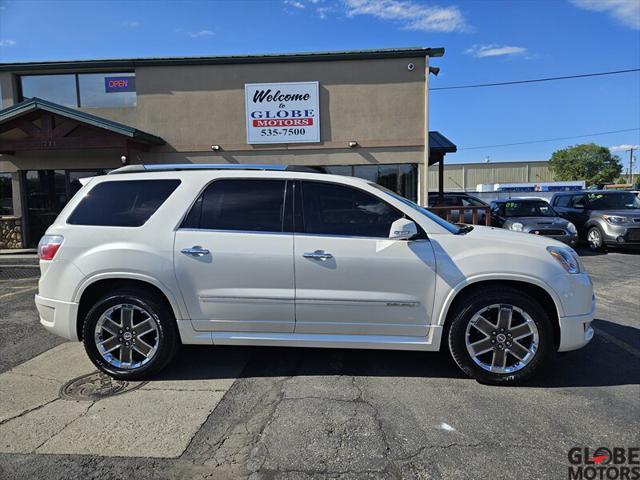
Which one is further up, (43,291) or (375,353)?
(43,291)

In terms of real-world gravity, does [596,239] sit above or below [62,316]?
below

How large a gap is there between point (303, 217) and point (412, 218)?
0.94m

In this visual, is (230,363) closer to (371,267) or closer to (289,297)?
(289,297)

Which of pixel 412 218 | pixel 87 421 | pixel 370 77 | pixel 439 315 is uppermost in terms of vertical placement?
pixel 370 77

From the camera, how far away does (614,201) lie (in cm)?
1259

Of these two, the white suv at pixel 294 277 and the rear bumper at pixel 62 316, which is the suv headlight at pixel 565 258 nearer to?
the white suv at pixel 294 277

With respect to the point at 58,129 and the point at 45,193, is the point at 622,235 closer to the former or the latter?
the point at 58,129

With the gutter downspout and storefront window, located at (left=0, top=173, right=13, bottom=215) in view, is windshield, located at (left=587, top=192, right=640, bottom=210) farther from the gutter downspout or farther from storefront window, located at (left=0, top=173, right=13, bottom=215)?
storefront window, located at (left=0, top=173, right=13, bottom=215)

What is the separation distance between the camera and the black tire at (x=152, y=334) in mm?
3830

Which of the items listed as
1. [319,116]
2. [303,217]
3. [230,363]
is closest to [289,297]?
[303,217]

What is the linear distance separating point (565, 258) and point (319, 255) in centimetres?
208

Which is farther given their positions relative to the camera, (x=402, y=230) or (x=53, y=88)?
(x=53, y=88)

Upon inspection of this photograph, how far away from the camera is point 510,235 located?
391cm

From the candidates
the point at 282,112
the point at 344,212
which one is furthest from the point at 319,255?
the point at 282,112
